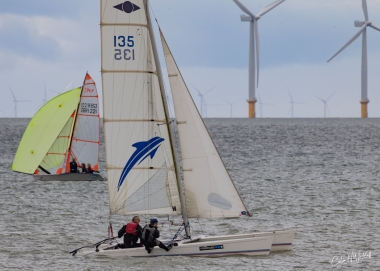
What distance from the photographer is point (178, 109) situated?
98.3 feet

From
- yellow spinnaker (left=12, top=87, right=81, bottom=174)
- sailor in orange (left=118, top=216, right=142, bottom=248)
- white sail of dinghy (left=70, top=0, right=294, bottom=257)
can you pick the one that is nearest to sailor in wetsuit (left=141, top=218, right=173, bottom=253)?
white sail of dinghy (left=70, top=0, right=294, bottom=257)

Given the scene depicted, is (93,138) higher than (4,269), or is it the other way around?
(93,138)

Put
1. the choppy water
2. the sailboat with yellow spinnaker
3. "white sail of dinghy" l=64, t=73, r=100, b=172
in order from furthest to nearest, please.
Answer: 1. "white sail of dinghy" l=64, t=73, r=100, b=172
2. the sailboat with yellow spinnaker
3. the choppy water

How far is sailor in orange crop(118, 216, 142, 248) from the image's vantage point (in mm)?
30406

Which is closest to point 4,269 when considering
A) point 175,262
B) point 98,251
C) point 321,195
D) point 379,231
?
point 98,251

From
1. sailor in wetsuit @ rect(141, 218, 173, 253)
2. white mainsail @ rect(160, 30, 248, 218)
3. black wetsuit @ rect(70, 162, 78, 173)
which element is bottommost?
sailor in wetsuit @ rect(141, 218, 173, 253)

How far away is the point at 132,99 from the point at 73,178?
34.1 meters

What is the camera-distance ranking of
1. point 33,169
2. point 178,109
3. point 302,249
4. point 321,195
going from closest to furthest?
point 178,109, point 302,249, point 321,195, point 33,169

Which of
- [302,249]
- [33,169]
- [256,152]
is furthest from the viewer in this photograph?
[256,152]

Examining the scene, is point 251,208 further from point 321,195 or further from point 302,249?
point 302,249

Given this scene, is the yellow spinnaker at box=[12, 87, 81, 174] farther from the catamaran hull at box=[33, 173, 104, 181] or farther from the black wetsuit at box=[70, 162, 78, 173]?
the black wetsuit at box=[70, 162, 78, 173]

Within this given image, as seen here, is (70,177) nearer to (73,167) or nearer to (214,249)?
(73,167)

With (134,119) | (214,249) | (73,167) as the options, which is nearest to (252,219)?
(214,249)

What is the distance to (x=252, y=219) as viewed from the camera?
145 feet
